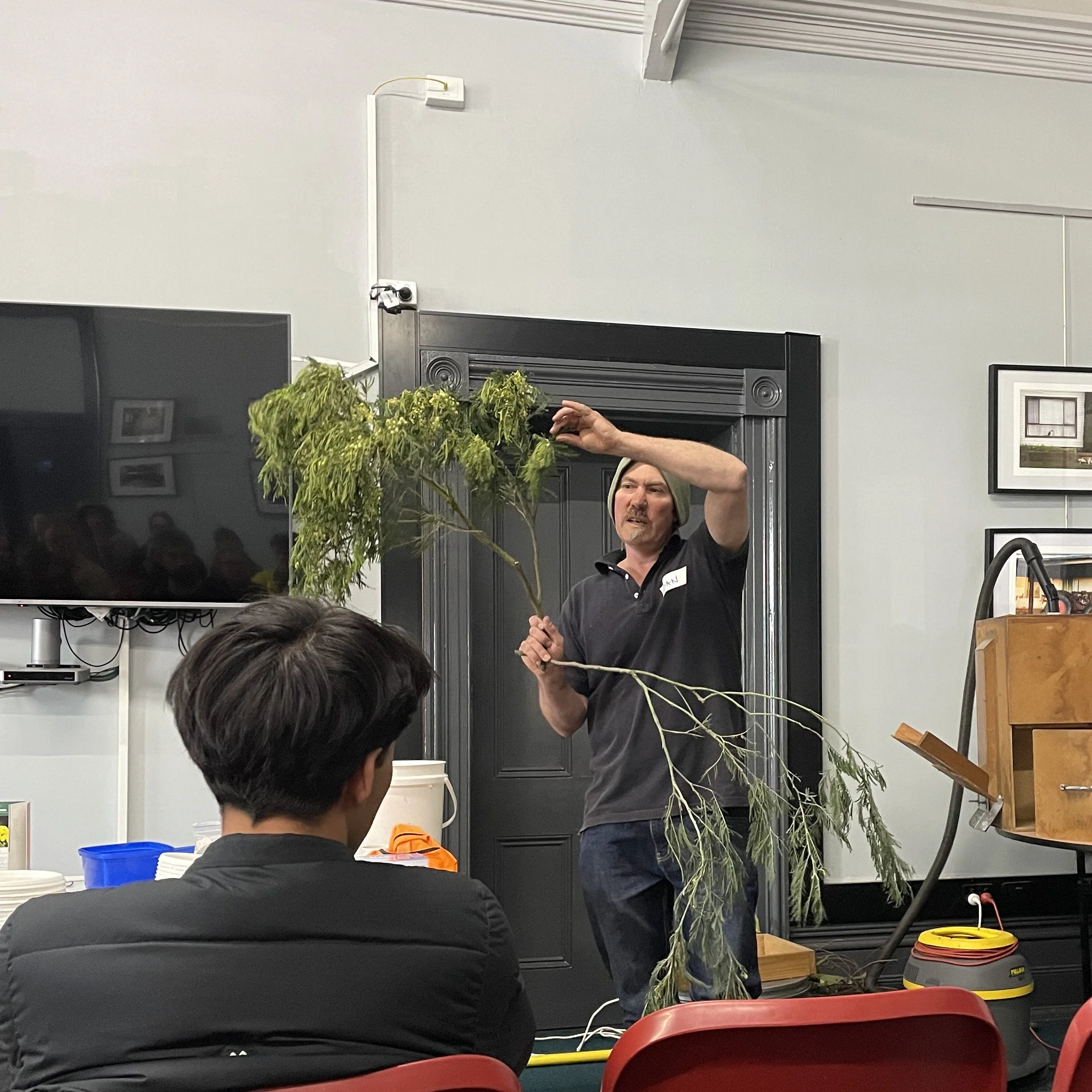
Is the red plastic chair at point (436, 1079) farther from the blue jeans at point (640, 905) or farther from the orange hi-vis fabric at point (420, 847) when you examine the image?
the blue jeans at point (640, 905)

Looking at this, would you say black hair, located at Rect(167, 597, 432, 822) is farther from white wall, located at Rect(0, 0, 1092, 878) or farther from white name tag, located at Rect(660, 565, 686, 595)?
white wall, located at Rect(0, 0, 1092, 878)

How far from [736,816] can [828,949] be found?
5.23 feet

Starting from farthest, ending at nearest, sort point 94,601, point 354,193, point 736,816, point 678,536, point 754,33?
point 754,33, point 354,193, point 94,601, point 678,536, point 736,816

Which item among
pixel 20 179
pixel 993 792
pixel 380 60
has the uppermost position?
pixel 380 60

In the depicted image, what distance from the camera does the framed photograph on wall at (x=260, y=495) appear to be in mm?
3617

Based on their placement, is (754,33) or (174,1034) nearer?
(174,1034)

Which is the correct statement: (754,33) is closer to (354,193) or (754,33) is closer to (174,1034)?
(354,193)

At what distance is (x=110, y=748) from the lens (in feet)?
11.8

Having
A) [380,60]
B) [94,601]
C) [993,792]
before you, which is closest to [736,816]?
[993,792]

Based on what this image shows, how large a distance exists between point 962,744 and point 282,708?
10.1 feet

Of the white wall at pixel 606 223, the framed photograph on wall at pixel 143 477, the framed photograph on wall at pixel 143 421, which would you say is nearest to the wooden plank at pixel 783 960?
the white wall at pixel 606 223

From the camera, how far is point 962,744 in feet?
12.6

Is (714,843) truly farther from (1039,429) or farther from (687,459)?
(1039,429)

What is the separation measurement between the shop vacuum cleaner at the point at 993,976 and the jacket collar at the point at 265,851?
2.61 meters
